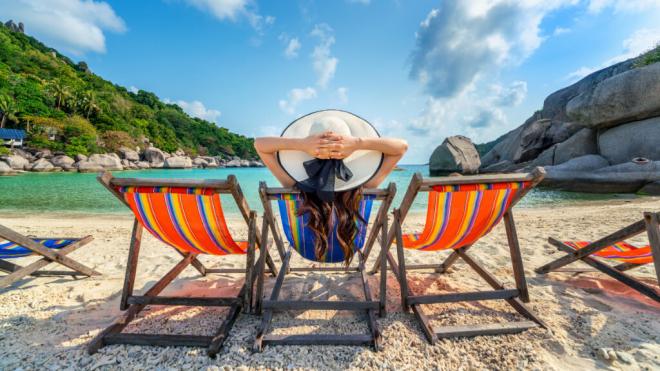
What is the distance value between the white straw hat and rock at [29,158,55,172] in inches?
1417

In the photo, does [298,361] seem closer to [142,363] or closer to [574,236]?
[142,363]

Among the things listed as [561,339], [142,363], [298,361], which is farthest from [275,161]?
[561,339]

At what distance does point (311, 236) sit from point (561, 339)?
181 centimetres

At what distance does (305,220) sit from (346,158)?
69 centimetres

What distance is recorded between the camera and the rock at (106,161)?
3005cm

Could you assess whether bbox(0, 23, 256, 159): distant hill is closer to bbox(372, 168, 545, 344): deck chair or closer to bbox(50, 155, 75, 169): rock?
bbox(50, 155, 75, 169): rock

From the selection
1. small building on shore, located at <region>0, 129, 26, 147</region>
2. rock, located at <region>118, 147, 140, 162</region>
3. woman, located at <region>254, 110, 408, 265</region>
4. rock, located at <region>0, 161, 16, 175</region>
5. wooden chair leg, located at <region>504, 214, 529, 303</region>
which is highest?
small building on shore, located at <region>0, 129, 26, 147</region>

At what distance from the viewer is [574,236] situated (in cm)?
450

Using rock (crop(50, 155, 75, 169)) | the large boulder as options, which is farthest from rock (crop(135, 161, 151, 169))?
the large boulder

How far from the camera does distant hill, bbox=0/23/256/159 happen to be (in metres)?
30.9

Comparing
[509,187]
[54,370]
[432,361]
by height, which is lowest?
[54,370]

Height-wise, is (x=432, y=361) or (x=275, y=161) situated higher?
(x=275, y=161)

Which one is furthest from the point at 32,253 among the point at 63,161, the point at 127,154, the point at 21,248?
the point at 127,154

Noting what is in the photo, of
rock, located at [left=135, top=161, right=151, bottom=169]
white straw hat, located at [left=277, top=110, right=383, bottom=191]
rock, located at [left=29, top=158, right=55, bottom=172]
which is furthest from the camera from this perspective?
rock, located at [left=135, top=161, right=151, bottom=169]
